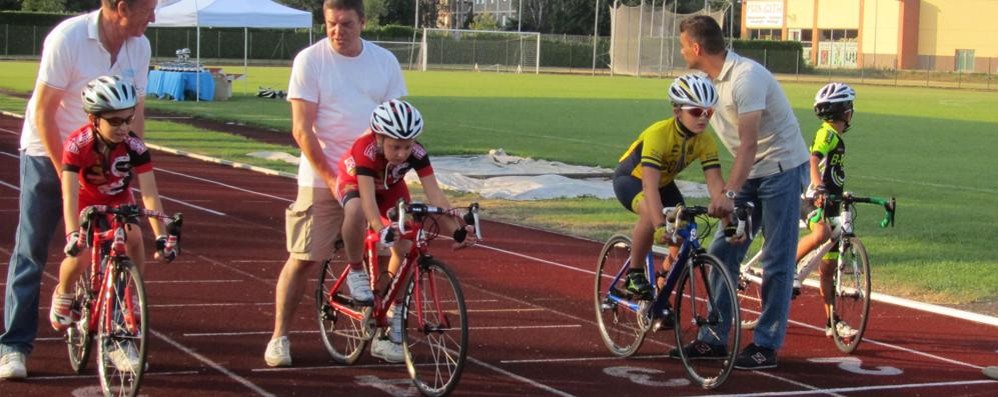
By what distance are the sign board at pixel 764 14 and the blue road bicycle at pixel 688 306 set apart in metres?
100

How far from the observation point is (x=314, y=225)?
7352mm

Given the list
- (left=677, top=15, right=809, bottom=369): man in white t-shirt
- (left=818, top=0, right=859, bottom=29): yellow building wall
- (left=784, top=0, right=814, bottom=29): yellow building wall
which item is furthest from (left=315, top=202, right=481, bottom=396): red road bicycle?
(left=784, top=0, right=814, bottom=29): yellow building wall

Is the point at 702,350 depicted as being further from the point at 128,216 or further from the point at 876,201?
the point at 128,216

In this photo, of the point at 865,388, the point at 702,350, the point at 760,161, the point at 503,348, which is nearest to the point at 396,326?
the point at 503,348

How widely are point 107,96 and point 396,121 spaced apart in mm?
1341

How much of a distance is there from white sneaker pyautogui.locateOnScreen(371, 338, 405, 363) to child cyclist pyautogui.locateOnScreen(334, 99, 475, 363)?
0.11m

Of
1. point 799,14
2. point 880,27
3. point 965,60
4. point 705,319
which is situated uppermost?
point 799,14

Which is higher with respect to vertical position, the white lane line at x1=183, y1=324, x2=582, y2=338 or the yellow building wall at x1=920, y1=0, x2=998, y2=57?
the yellow building wall at x1=920, y1=0, x2=998, y2=57

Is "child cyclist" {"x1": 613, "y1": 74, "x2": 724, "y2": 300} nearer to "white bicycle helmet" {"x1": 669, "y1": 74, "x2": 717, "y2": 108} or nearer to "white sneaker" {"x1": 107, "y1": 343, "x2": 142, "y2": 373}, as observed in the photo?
"white bicycle helmet" {"x1": 669, "y1": 74, "x2": 717, "y2": 108}

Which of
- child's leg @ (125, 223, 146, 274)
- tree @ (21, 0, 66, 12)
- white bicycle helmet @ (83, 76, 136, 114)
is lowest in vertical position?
child's leg @ (125, 223, 146, 274)

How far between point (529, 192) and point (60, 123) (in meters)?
10.5

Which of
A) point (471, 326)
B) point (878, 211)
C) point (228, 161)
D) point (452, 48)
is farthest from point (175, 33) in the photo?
point (471, 326)

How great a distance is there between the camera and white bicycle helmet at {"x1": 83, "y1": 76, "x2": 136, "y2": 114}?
253 inches

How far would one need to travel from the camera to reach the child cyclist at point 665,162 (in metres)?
7.45
